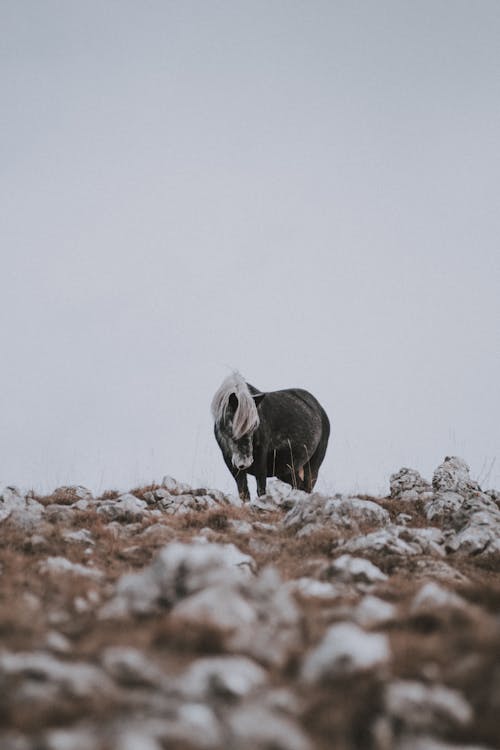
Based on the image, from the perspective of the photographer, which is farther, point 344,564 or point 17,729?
point 344,564

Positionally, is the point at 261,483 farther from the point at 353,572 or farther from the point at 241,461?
the point at 353,572

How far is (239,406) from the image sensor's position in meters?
13.2

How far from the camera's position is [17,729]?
7.36 feet

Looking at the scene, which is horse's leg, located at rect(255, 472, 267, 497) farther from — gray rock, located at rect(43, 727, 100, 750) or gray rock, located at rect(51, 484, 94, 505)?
gray rock, located at rect(43, 727, 100, 750)

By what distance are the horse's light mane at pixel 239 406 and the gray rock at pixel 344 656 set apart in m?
10.3

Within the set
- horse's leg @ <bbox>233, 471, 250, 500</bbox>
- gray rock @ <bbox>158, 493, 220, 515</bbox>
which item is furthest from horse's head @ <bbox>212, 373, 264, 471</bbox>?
gray rock @ <bbox>158, 493, 220, 515</bbox>

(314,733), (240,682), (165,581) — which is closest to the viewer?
(314,733)

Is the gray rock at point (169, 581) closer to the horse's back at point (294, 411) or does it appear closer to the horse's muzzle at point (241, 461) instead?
the horse's muzzle at point (241, 461)

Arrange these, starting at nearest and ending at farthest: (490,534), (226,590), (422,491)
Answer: (226,590), (490,534), (422,491)

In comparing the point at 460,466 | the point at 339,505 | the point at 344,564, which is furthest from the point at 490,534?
the point at 460,466

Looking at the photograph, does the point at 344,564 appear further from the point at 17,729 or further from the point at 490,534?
the point at 17,729

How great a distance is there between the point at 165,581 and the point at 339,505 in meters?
5.95

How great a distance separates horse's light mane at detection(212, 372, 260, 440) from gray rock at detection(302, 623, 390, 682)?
1026 centimetres

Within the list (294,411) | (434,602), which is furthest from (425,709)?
(294,411)
